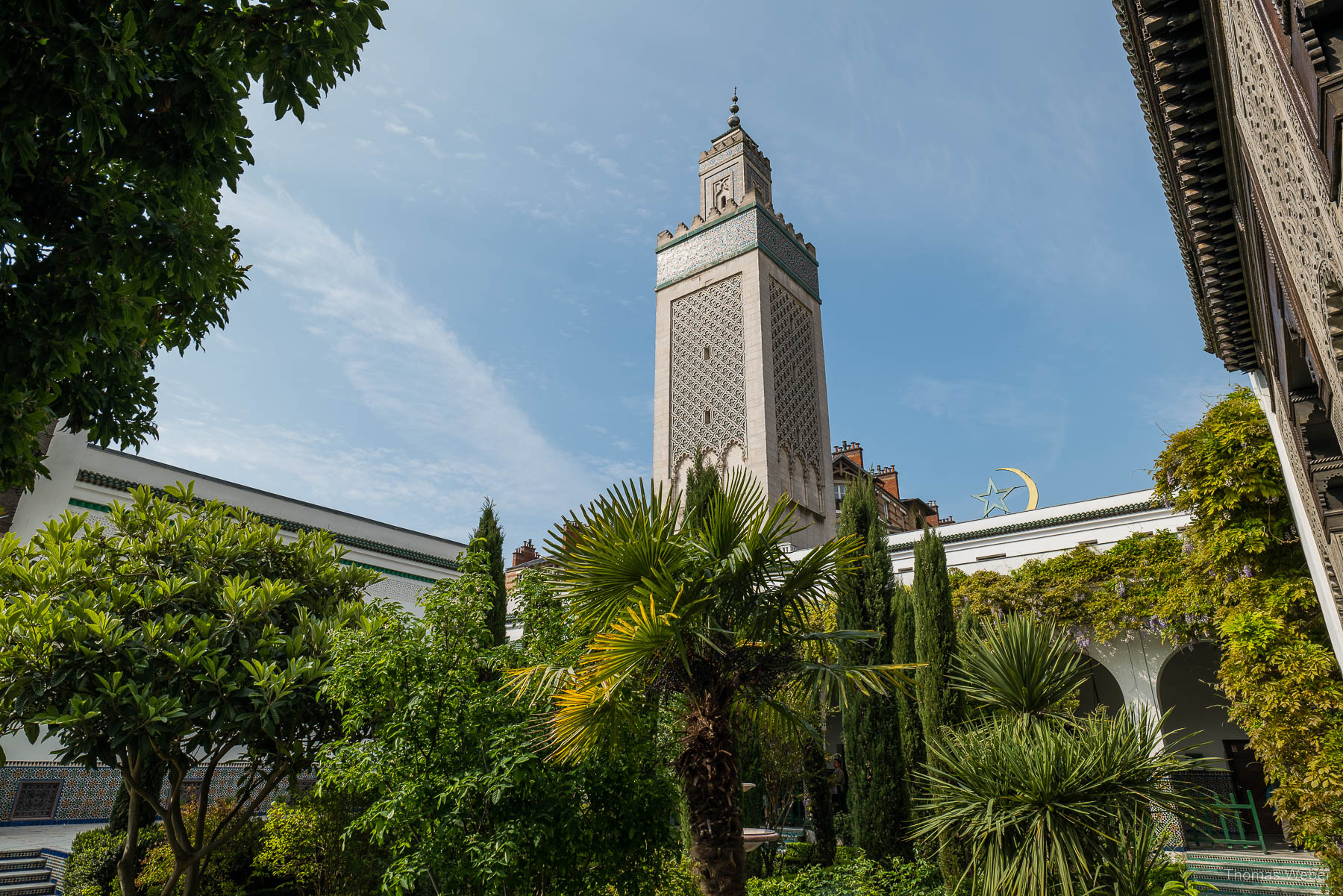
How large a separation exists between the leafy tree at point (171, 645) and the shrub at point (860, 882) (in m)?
4.86

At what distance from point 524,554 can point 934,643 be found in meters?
20.5

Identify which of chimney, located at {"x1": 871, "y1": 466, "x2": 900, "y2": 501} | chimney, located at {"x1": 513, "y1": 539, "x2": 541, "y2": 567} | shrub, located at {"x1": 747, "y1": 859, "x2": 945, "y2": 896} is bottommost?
shrub, located at {"x1": 747, "y1": 859, "x2": 945, "y2": 896}

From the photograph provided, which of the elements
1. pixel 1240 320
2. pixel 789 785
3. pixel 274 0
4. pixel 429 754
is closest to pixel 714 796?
pixel 429 754

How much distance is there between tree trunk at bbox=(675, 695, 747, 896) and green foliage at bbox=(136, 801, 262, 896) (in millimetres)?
5710

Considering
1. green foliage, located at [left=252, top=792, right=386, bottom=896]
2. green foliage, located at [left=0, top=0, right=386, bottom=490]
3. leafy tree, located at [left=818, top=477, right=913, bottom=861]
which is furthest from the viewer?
leafy tree, located at [left=818, top=477, right=913, bottom=861]

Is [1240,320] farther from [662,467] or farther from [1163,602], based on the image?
[662,467]

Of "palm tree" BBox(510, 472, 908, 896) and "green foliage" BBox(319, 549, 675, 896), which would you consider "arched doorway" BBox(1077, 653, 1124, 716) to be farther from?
"green foliage" BBox(319, 549, 675, 896)

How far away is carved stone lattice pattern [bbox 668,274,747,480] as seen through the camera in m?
19.8

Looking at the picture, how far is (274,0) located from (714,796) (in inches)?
190

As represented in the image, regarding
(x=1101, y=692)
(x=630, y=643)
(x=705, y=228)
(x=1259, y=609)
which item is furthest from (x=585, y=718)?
(x=705, y=228)

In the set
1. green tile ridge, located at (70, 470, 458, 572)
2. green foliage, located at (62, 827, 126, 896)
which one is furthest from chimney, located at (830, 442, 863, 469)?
green foliage, located at (62, 827, 126, 896)

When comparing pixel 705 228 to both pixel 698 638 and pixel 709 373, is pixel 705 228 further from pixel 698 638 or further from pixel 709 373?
pixel 698 638

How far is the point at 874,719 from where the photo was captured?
10.2 m

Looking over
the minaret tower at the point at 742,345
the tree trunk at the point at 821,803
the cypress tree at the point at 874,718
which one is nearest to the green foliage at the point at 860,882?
the cypress tree at the point at 874,718
